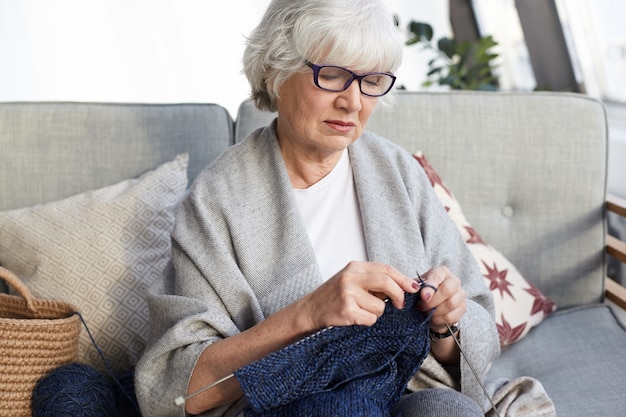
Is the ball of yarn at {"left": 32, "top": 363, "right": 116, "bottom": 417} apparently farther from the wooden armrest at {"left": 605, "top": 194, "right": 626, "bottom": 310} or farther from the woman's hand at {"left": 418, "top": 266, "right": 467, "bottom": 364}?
the wooden armrest at {"left": 605, "top": 194, "right": 626, "bottom": 310}

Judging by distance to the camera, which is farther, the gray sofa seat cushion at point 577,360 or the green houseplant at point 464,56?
the green houseplant at point 464,56

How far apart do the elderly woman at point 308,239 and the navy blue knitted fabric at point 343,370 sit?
0.13ft

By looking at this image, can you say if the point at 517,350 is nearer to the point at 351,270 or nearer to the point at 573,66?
the point at 351,270

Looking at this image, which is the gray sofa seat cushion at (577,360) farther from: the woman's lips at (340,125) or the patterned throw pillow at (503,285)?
the woman's lips at (340,125)

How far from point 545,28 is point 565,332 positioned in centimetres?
234

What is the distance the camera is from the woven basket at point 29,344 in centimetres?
156

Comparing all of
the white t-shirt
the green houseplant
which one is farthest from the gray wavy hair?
the green houseplant

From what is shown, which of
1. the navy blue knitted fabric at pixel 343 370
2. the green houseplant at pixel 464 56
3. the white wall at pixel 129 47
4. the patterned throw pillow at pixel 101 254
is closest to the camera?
the navy blue knitted fabric at pixel 343 370

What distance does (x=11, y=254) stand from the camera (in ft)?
6.37

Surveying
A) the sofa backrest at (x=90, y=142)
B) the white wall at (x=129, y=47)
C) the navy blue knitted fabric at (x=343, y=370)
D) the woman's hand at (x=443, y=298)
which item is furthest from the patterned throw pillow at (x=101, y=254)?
the white wall at (x=129, y=47)

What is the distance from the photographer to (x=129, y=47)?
163 inches

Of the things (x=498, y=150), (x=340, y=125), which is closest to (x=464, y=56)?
(x=498, y=150)

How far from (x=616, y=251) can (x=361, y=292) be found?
109cm

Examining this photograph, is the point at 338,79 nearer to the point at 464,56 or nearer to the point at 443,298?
the point at 443,298
